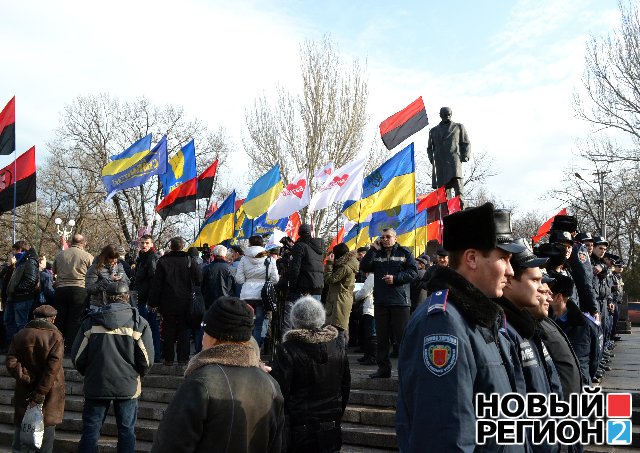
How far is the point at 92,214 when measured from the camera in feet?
149

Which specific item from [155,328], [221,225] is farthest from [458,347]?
[221,225]

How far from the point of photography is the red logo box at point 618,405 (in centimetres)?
424

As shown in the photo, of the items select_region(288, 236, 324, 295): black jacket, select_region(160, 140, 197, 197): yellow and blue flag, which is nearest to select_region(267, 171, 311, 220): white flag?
select_region(160, 140, 197, 197): yellow and blue flag

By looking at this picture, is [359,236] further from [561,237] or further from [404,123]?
[561,237]

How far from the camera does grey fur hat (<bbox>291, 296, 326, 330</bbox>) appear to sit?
5199mm

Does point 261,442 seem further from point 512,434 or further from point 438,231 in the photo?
point 438,231

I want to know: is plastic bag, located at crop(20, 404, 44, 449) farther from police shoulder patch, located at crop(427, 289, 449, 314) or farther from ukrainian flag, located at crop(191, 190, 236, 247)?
ukrainian flag, located at crop(191, 190, 236, 247)

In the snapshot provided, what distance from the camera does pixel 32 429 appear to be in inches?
258

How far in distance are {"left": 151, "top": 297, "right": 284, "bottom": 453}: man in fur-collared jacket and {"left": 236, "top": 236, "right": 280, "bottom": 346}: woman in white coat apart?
275 inches

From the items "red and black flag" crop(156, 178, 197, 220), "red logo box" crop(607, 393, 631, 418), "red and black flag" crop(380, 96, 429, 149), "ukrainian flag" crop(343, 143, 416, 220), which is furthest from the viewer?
"red and black flag" crop(156, 178, 197, 220)

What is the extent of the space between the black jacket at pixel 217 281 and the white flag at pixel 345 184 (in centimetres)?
244

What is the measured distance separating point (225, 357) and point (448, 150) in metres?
8.58

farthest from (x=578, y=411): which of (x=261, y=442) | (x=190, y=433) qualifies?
(x=190, y=433)

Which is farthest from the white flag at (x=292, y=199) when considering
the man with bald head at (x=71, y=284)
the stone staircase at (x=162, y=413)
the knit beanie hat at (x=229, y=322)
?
the knit beanie hat at (x=229, y=322)
